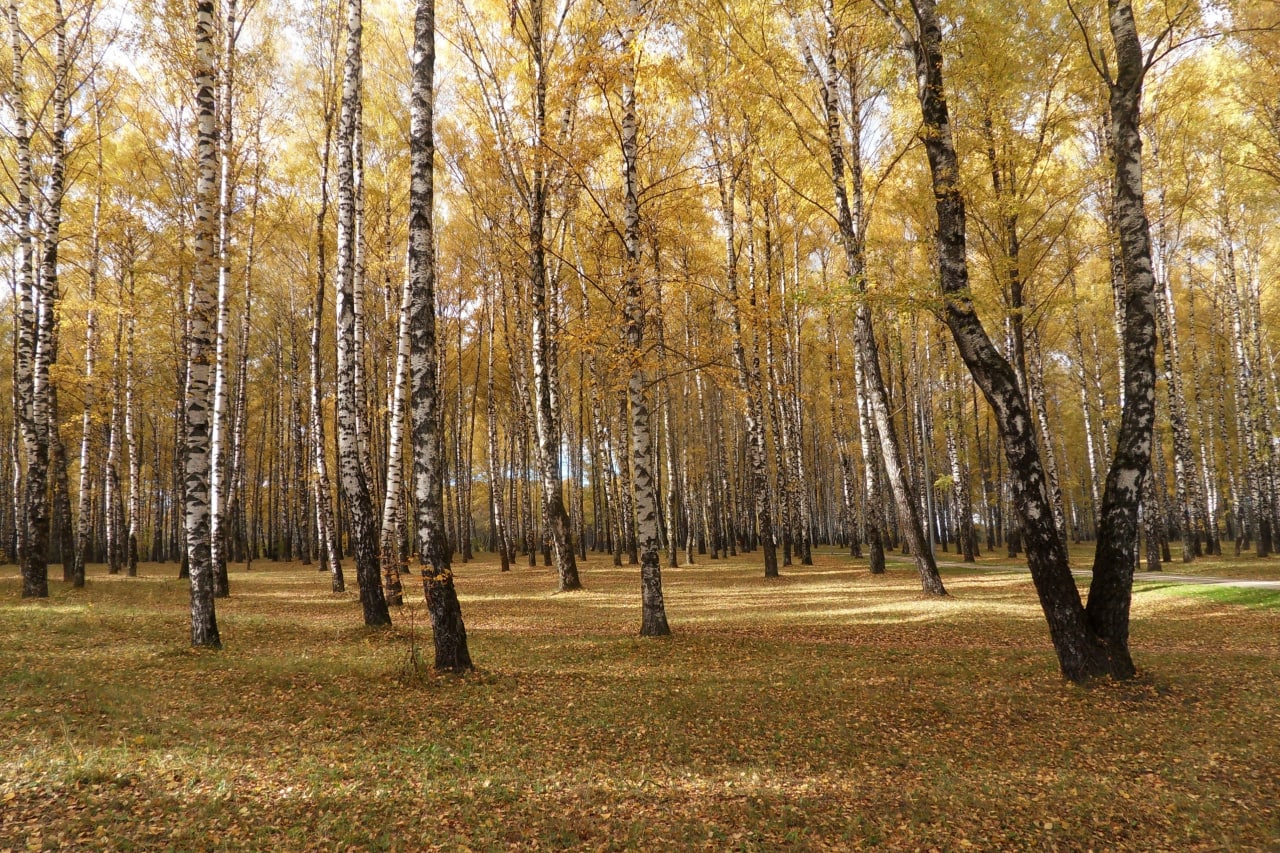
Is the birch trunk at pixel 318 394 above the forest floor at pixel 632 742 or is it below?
above

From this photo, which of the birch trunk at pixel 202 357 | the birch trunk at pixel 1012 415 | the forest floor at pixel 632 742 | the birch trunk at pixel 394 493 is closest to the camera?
the forest floor at pixel 632 742

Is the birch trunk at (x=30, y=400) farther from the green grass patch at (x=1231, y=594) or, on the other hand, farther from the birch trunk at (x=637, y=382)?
the green grass patch at (x=1231, y=594)

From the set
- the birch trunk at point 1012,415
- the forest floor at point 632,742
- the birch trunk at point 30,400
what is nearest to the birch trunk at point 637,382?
the forest floor at point 632,742

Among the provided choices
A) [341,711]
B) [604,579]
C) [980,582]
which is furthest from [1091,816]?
[604,579]

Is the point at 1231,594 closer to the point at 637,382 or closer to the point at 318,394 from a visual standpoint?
the point at 637,382

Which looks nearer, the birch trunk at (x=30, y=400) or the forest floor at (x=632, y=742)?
the forest floor at (x=632, y=742)

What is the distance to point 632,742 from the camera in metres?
5.36

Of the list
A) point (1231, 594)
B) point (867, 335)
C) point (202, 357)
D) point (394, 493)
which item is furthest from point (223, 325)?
point (1231, 594)

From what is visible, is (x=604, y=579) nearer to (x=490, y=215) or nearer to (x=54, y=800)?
(x=490, y=215)

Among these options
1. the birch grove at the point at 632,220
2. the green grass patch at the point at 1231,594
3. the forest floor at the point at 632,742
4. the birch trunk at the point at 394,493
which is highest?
the birch grove at the point at 632,220

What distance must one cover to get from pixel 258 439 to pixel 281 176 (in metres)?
23.4

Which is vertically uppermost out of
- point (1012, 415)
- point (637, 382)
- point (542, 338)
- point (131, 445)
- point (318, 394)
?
point (542, 338)

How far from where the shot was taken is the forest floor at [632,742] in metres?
3.89

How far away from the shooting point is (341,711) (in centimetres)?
582
